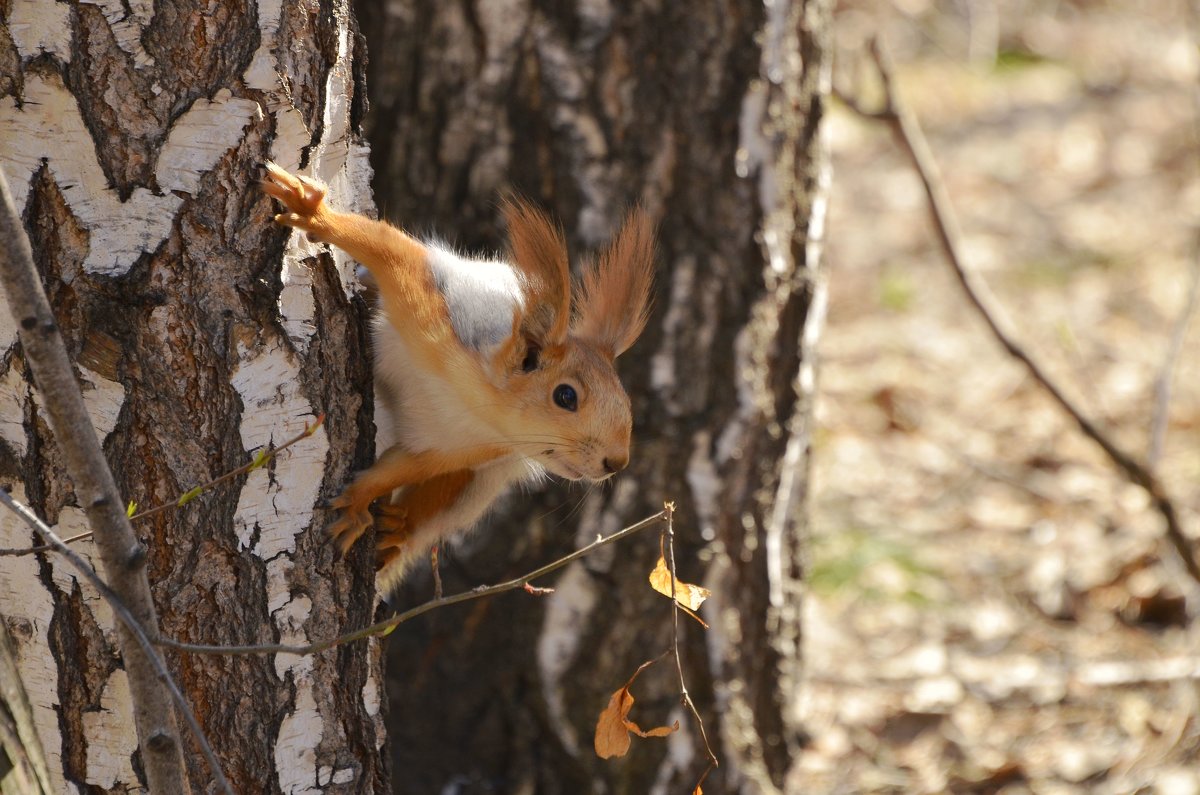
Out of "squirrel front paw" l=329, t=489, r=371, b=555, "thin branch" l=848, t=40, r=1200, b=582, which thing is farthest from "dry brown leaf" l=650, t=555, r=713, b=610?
"thin branch" l=848, t=40, r=1200, b=582

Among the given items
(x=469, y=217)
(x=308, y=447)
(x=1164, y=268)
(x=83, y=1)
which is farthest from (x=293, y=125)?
(x=1164, y=268)

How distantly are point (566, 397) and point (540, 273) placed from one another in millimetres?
224

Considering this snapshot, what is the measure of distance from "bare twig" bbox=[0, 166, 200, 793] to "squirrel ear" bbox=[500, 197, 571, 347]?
2.84 feet

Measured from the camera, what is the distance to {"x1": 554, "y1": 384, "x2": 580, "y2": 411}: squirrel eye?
6.76ft

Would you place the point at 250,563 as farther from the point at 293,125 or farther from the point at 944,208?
the point at 944,208

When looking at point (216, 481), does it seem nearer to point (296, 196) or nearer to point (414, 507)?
point (296, 196)

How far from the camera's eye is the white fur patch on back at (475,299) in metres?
2.03

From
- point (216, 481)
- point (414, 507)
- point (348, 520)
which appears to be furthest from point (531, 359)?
point (216, 481)

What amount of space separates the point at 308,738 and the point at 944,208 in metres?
2.27

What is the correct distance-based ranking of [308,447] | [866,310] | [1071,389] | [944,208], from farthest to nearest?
[866,310] → [1071,389] → [944,208] → [308,447]

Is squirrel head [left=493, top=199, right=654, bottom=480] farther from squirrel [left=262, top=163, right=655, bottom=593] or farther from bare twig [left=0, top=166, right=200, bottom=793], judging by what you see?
bare twig [left=0, top=166, right=200, bottom=793]

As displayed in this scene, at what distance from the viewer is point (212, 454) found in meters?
1.54

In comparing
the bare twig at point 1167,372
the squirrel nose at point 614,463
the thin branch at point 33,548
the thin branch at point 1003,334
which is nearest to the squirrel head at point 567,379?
the squirrel nose at point 614,463

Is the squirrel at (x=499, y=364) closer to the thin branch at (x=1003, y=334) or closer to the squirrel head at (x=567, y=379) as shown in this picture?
the squirrel head at (x=567, y=379)
